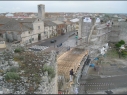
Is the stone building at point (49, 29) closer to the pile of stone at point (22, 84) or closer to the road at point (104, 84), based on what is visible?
the road at point (104, 84)

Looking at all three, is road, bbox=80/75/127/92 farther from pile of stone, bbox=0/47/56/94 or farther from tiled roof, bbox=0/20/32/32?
tiled roof, bbox=0/20/32/32

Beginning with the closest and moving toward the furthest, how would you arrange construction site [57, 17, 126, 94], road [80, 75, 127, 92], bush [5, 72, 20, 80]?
bush [5, 72, 20, 80], construction site [57, 17, 126, 94], road [80, 75, 127, 92]

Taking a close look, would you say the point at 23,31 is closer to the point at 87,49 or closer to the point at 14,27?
the point at 14,27

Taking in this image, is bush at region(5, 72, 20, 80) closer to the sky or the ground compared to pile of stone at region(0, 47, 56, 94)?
closer to the sky

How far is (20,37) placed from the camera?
1284 inches

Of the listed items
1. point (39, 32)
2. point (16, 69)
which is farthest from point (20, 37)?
point (16, 69)

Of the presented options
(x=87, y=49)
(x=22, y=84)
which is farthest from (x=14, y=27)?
(x=22, y=84)

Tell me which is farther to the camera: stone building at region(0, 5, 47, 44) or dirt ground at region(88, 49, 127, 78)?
stone building at region(0, 5, 47, 44)

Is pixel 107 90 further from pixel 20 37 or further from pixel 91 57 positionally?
pixel 20 37

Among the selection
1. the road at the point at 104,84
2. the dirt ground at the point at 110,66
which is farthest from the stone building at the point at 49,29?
the road at the point at 104,84

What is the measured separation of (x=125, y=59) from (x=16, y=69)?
901 inches

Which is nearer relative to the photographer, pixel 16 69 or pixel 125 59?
pixel 16 69

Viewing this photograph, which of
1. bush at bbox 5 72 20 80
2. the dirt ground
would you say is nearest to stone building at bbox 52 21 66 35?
the dirt ground

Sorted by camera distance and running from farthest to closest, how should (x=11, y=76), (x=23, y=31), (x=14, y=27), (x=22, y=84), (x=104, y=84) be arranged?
Result: (x=14, y=27) → (x=23, y=31) → (x=104, y=84) → (x=11, y=76) → (x=22, y=84)
